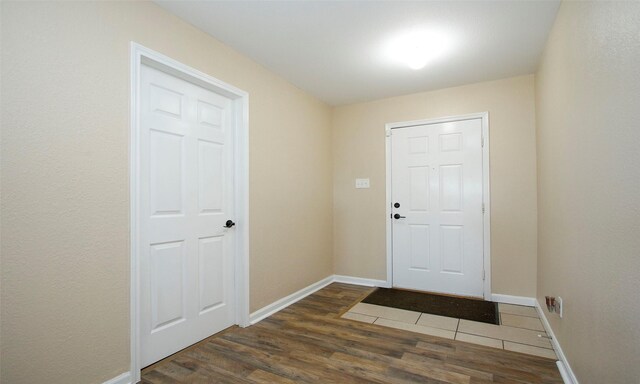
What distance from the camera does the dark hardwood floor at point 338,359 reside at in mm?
1963

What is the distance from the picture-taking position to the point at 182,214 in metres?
2.35

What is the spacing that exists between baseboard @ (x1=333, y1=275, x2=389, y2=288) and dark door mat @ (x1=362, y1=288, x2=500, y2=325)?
0.22m

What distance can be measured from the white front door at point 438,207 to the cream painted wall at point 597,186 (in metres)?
1.14

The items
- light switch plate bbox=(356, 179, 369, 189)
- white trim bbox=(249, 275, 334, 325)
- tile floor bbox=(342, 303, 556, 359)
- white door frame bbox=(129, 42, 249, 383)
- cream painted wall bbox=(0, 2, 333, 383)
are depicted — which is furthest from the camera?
light switch plate bbox=(356, 179, 369, 189)

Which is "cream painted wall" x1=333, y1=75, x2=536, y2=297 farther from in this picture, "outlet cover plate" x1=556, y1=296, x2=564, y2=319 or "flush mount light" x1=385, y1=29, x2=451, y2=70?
"outlet cover plate" x1=556, y1=296, x2=564, y2=319

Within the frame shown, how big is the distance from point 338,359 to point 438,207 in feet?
7.35

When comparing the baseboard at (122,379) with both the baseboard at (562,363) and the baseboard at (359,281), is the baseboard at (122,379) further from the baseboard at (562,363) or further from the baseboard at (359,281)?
the baseboard at (359,281)

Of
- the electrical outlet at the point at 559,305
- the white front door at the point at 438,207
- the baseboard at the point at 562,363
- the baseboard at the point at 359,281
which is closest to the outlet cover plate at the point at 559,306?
the electrical outlet at the point at 559,305

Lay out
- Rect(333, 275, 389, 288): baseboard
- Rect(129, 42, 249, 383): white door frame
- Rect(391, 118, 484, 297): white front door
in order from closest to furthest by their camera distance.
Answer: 1. Rect(129, 42, 249, 383): white door frame
2. Rect(391, 118, 484, 297): white front door
3. Rect(333, 275, 389, 288): baseboard

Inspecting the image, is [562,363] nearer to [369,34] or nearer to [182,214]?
[369,34]

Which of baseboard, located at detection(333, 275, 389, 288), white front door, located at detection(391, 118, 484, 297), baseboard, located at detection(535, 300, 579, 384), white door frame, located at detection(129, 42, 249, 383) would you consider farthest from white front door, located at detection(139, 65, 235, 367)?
baseboard, located at detection(535, 300, 579, 384)

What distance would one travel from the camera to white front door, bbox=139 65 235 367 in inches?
83.4

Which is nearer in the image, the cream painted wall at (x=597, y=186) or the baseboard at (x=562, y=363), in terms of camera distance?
the cream painted wall at (x=597, y=186)

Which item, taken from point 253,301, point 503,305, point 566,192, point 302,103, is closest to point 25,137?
point 253,301
